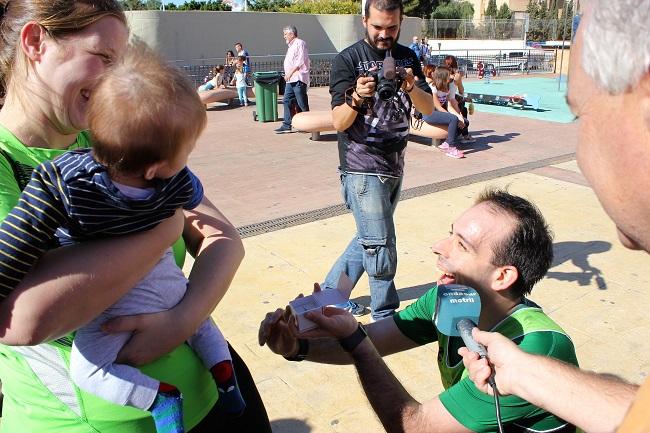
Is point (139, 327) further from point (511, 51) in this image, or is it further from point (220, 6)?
point (220, 6)

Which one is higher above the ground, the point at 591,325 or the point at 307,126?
the point at 307,126

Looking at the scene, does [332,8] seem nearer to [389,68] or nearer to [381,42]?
[381,42]

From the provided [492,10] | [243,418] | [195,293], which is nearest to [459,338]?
[243,418]

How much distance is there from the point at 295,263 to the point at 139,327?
11.6 ft

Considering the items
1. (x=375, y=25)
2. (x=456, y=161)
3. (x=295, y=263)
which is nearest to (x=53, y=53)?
(x=375, y=25)

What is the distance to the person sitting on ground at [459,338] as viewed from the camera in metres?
1.85

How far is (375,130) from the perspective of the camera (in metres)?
3.58

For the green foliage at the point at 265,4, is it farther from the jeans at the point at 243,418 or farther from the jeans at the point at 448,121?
the jeans at the point at 243,418

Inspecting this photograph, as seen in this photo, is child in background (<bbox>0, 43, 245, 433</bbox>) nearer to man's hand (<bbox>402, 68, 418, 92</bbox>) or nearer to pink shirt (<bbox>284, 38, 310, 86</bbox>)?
man's hand (<bbox>402, 68, 418, 92</bbox>)

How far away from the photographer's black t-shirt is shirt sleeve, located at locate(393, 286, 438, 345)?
133 centimetres

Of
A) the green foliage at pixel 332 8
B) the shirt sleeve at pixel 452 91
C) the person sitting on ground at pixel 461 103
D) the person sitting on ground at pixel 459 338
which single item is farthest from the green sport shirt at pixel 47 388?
the green foliage at pixel 332 8

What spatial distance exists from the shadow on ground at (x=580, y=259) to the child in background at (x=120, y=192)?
13.5 ft

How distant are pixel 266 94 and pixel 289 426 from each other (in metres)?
9.53

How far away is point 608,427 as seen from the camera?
4.74 feet
